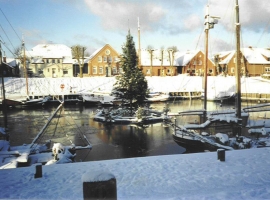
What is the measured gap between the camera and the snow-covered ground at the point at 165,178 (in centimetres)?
727

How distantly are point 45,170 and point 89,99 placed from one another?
35.8 m

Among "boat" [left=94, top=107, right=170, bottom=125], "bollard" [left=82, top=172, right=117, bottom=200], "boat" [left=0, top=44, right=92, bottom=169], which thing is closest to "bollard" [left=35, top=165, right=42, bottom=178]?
"boat" [left=0, top=44, right=92, bottom=169]

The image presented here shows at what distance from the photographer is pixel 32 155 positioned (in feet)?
48.1

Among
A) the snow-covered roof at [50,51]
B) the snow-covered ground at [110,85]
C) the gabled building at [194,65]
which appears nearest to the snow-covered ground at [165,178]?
the snow-covered ground at [110,85]

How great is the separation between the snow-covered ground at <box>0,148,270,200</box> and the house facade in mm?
57329

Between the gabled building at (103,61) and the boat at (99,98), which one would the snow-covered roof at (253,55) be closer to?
the gabled building at (103,61)

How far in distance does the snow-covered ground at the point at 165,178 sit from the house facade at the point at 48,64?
57329 mm

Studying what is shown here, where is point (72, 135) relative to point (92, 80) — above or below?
below

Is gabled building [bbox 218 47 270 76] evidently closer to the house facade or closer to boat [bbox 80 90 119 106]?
boat [bbox 80 90 119 106]

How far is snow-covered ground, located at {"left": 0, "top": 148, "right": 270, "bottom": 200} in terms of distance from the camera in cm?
727

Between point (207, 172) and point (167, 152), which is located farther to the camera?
point (167, 152)

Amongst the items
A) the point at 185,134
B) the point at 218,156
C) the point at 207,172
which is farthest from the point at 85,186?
the point at 185,134

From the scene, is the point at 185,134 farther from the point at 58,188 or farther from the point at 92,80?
the point at 92,80

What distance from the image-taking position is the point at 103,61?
2512 inches
